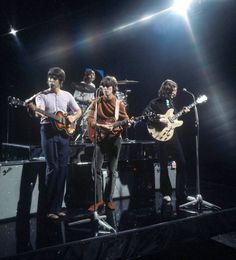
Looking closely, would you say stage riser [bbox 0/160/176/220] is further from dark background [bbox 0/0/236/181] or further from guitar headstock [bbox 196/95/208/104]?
dark background [bbox 0/0/236/181]

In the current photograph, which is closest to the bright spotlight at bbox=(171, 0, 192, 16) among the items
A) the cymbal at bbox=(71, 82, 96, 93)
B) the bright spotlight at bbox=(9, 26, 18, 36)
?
the cymbal at bbox=(71, 82, 96, 93)

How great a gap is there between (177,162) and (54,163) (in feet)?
7.71

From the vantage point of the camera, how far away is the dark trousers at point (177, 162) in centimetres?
548

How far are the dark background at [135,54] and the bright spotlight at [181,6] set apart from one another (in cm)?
17

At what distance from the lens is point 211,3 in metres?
7.45

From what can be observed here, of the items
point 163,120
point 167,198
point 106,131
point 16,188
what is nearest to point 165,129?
point 163,120

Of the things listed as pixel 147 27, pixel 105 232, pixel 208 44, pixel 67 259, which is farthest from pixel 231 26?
pixel 67 259

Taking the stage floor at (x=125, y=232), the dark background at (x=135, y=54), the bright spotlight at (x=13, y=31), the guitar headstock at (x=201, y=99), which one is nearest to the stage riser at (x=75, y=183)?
the stage floor at (x=125, y=232)

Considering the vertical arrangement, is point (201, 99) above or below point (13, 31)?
below

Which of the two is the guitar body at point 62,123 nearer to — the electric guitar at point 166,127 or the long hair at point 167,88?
the electric guitar at point 166,127

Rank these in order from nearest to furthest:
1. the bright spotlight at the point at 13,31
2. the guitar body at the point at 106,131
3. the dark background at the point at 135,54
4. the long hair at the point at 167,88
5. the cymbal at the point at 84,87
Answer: the guitar body at the point at 106,131, the long hair at the point at 167,88, the cymbal at the point at 84,87, the dark background at the point at 135,54, the bright spotlight at the point at 13,31

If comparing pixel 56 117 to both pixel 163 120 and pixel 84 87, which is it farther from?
pixel 84 87

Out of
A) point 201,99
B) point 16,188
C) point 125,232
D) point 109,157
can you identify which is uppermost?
point 201,99

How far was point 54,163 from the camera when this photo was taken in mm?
4465
